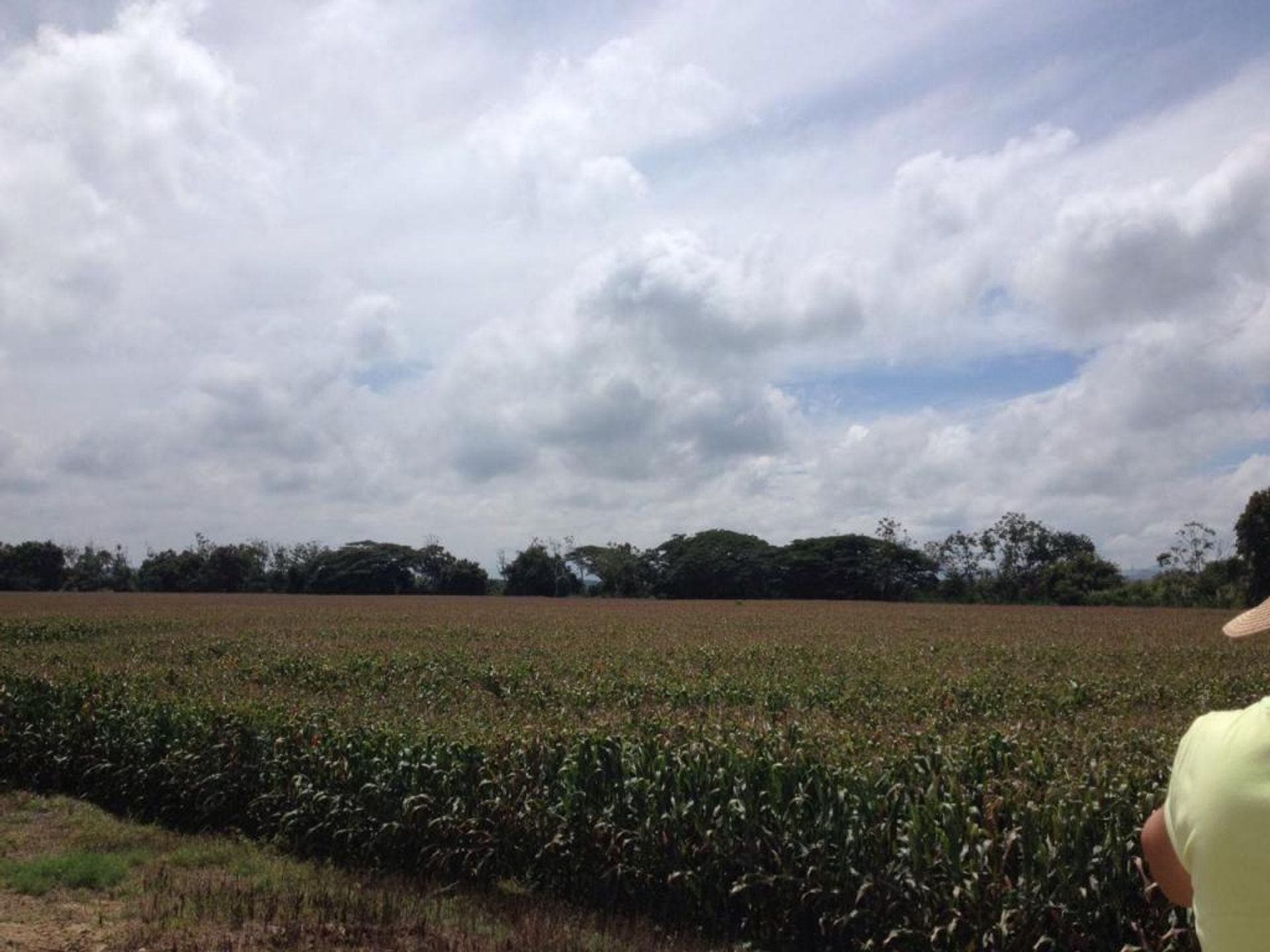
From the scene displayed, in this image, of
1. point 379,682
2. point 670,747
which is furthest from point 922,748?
point 379,682

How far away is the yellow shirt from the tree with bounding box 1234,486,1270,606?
59816 millimetres

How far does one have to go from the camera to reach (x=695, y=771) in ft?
27.3

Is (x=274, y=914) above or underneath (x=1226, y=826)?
Result: underneath

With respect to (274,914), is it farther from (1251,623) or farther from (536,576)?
(536,576)

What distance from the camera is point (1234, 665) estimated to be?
19984 millimetres

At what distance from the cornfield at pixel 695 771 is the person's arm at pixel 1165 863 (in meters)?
4.36

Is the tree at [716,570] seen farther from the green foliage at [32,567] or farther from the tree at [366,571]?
the green foliage at [32,567]

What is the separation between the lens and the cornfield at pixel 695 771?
6609 millimetres

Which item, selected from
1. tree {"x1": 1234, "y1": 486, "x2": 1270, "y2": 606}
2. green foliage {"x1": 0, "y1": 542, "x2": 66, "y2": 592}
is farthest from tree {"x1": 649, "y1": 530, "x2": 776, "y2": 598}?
green foliage {"x1": 0, "y1": 542, "x2": 66, "y2": 592}

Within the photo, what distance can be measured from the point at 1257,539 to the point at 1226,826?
61165mm

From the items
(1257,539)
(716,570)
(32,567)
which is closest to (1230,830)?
(1257,539)

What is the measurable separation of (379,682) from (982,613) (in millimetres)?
38114

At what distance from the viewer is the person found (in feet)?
6.57

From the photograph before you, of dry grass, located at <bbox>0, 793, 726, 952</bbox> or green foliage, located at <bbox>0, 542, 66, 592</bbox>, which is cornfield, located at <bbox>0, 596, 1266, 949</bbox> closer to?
dry grass, located at <bbox>0, 793, 726, 952</bbox>
